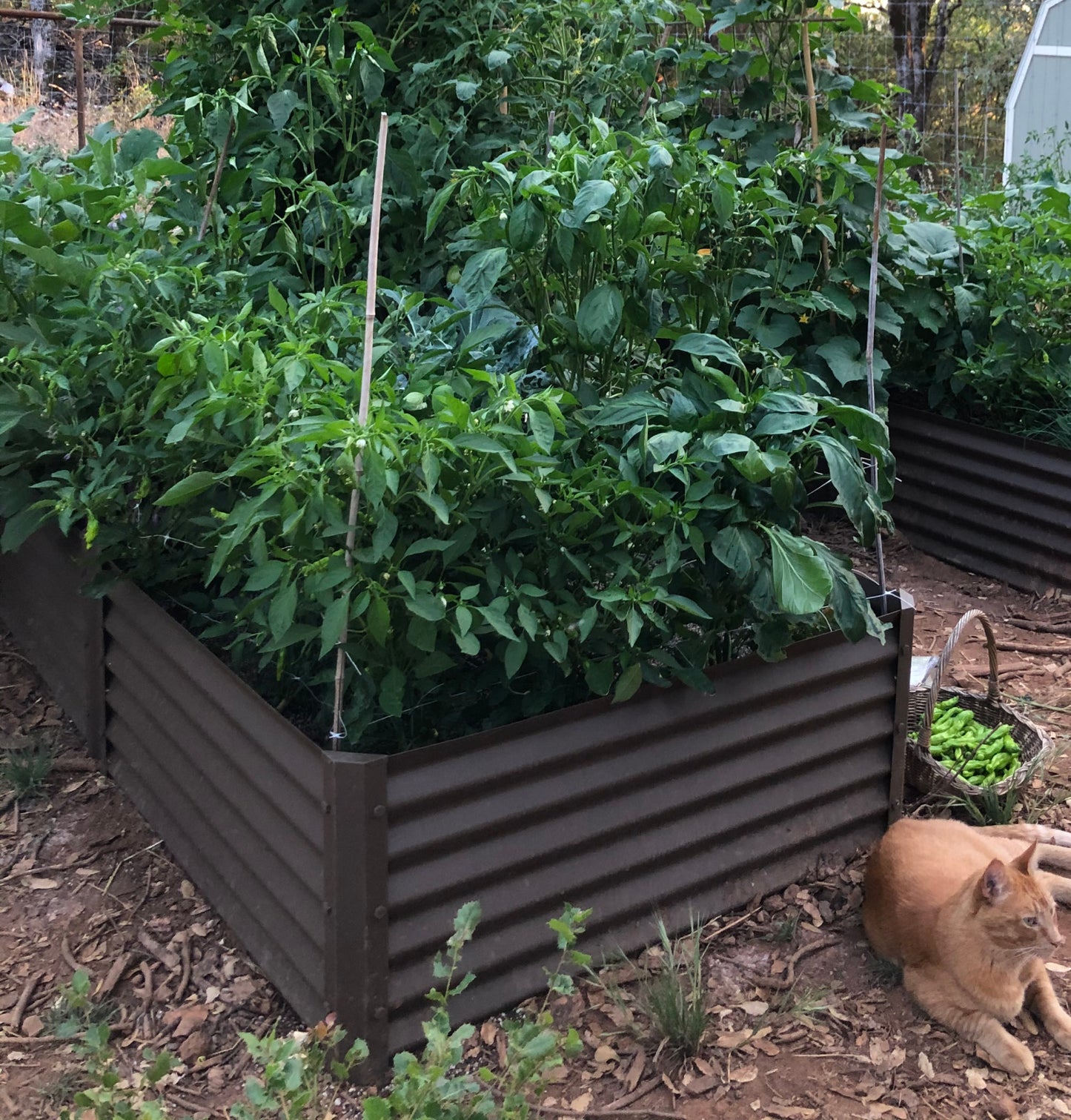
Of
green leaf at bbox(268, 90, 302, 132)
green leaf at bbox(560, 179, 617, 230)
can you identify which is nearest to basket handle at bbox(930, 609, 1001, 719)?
green leaf at bbox(560, 179, 617, 230)

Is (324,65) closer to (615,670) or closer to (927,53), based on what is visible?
(615,670)

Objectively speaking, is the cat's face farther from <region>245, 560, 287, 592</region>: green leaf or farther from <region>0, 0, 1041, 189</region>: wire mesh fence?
<region>0, 0, 1041, 189</region>: wire mesh fence

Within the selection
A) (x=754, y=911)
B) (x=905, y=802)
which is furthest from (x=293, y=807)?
(x=905, y=802)

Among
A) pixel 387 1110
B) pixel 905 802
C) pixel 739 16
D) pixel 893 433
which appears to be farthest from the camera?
pixel 893 433

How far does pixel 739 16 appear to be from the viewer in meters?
4.01

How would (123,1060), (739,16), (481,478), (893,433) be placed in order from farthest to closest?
1. (893,433)
2. (739,16)
3. (123,1060)
4. (481,478)

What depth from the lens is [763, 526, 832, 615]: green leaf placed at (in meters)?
2.33

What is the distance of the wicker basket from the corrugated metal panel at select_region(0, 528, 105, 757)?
2.26m

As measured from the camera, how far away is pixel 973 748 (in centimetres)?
342

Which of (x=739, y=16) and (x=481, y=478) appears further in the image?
(x=739, y=16)

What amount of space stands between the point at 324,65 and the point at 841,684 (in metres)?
2.22

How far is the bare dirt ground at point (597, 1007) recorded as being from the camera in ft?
7.71

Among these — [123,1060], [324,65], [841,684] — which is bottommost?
[123,1060]

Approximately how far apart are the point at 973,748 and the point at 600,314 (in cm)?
180
